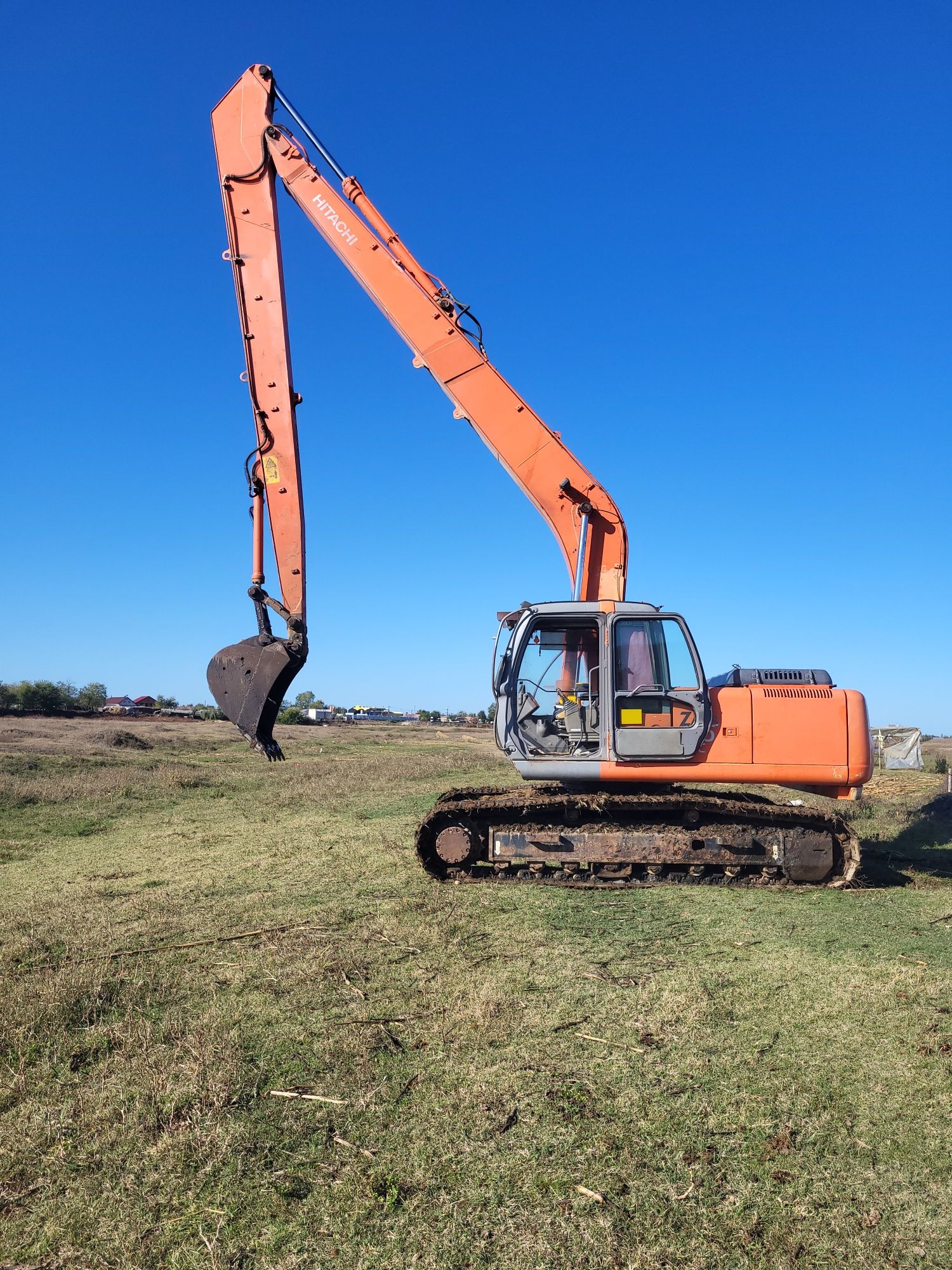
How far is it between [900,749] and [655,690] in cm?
2471

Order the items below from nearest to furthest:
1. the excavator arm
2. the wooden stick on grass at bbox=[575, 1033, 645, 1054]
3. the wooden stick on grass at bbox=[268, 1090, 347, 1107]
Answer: the wooden stick on grass at bbox=[268, 1090, 347, 1107] → the wooden stick on grass at bbox=[575, 1033, 645, 1054] → the excavator arm

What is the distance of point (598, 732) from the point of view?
29.9 feet

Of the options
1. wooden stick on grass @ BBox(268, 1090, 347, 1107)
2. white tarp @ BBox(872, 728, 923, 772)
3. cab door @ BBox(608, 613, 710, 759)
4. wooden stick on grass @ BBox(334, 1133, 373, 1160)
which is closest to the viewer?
wooden stick on grass @ BBox(334, 1133, 373, 1160)

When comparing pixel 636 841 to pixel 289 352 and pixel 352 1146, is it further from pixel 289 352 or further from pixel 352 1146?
pixel 289 352

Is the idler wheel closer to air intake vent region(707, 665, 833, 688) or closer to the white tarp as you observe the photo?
air intake vent region(707, 665, 833, 688)

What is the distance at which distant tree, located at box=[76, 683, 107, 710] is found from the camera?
54.7m

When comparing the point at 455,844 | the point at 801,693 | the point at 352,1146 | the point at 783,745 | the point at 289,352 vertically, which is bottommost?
the point at 352,1146

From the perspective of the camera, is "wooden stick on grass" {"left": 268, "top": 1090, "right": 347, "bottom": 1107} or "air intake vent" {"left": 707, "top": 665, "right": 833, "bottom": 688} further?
"air intake vent" {"left": 707, "top": 665, "right": 833, "bottom": 688}

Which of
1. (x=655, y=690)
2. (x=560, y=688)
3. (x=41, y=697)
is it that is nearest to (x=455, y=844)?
(x=560, y=688)

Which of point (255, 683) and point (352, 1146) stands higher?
point (255, 683)

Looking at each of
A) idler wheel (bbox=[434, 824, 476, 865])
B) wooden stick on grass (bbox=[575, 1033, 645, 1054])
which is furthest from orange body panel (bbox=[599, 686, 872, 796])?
wooden stick on grass (bbox=[575, 1033, 645, 1054])

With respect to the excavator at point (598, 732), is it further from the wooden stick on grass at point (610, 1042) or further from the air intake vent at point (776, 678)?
the wooden stick on grass at point (610, 1042)

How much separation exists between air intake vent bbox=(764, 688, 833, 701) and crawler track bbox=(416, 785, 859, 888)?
3.78ft

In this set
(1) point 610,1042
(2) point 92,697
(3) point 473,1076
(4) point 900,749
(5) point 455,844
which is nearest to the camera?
(3) point 473,1076
